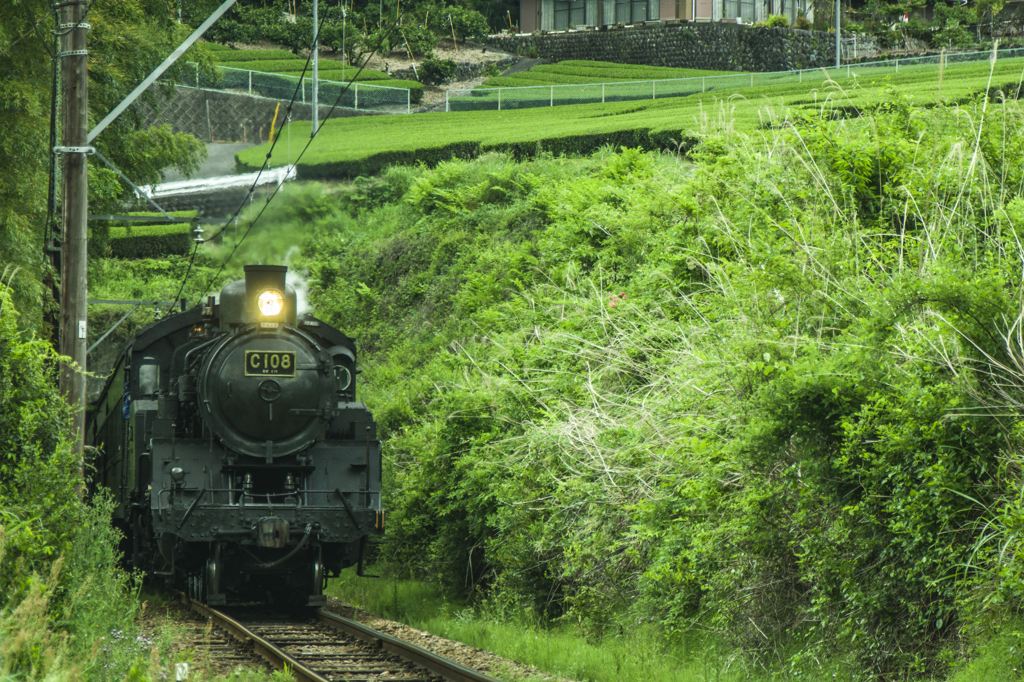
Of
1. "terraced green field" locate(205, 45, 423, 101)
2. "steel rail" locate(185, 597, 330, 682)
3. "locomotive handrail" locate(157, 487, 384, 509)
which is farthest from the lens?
"terraced green field" locate(205, 45, 423, 101)

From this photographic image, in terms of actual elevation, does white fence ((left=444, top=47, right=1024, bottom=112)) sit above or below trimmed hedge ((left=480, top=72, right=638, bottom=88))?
below

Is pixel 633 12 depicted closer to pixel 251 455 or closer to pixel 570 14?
pixel 570 14

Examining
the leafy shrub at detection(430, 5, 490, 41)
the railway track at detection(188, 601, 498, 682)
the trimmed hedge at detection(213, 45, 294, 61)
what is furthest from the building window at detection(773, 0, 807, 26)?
the railway track at detection(188, 601, 498, 682)

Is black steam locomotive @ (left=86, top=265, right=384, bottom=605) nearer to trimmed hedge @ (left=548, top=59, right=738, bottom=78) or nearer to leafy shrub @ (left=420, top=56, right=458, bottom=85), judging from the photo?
leafy shrub @ (left=420, top=56, right=458, bottom=85)

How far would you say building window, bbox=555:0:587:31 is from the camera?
187ft

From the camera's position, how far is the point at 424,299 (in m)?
25.2

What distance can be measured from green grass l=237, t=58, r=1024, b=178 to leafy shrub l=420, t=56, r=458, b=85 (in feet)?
25.1

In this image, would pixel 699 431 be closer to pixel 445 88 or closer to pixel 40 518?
pixel 40 518

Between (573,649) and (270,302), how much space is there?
5265 mm

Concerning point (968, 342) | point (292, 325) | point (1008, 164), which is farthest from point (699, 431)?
point (292, 325)

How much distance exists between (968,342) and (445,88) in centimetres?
4529

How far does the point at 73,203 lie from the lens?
41.0 ft

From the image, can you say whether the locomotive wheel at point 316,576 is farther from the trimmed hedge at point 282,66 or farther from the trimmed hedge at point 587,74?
the trimmed hedge at point 587,74

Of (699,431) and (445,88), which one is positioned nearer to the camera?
(699,431)
